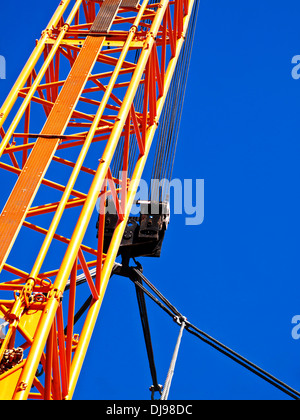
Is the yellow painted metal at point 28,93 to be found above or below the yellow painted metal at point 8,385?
above

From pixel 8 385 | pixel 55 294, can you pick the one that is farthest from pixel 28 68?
pixel 8 385

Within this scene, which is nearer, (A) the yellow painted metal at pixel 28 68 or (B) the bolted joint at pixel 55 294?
(B) the bolted joint at pixel 55 294

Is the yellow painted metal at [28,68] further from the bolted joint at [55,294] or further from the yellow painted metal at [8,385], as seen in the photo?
the yellow painted metal at [8,385]

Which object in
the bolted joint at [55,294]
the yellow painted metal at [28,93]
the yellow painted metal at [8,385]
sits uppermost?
the yellow painted metal at [28,93]

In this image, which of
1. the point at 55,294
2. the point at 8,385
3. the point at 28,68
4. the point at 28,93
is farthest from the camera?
the point at 28,68

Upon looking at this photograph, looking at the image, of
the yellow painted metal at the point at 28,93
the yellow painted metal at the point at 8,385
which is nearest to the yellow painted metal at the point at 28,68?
the yellow painted metal at the point at 28,93

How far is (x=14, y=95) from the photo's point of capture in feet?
57.0

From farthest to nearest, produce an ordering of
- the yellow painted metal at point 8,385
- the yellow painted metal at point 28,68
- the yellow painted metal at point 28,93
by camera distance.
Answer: the yellow painted metal at point 28,68 < the yellow painted metal at point 28,93 < the yellow painted metal at point 8,385

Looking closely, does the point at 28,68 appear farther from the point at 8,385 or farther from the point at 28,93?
the point at 8,385

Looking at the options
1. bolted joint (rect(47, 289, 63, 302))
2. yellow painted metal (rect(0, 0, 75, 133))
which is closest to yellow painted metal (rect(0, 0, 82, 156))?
yellow painted metal (rect(0, 0, 75, 133))

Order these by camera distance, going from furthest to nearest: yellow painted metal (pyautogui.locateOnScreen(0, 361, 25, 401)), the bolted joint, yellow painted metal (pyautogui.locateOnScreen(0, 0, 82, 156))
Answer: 1. yellow painted metal (pyautogui.locateOnScreen(0, 0, 82, 156))
2. the bolted joint
3. yellow painted metal (pyautogui.locateOnScreen(0, 361, 25, 401))

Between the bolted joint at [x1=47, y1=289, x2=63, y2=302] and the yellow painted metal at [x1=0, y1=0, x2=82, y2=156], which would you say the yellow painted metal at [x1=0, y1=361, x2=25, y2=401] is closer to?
the bolted joint at [x1=47, y1=289, x2=63, y2=302]
